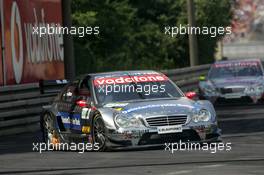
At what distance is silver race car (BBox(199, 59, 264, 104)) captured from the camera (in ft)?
87.4

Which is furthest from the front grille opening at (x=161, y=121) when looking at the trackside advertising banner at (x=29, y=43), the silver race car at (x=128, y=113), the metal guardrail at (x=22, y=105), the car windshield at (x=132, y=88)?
the trackside advertising banner at (x=29, y=43)

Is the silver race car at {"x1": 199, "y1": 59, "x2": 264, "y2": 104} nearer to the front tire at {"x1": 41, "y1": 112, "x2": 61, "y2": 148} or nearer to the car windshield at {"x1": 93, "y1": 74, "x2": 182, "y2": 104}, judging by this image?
the front tire at {"x1": 41, "y1": 112, "x2": 61, "y2": 148}

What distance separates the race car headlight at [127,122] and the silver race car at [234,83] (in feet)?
39.4

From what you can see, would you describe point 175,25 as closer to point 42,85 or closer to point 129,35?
point 129,35

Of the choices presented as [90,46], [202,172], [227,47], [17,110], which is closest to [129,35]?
[90,46]

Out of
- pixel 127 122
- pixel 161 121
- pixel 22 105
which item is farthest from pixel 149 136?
pixel 22 105

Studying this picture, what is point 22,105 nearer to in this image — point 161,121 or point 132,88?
point 132,88

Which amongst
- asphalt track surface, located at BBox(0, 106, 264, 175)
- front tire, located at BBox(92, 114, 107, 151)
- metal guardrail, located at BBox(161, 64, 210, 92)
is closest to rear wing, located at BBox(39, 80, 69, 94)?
asphalt track surface, located at BBox(0, 106, 264, 175)

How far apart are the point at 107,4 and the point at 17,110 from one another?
73.2ft

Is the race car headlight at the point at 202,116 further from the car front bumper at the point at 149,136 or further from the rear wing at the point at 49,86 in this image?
the rear wing at the point at 49,86

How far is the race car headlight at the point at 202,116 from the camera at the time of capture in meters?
15.1

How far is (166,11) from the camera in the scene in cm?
5038

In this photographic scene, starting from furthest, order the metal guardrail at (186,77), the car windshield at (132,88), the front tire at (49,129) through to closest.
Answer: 1. the metal guardrail at (186,77)
2. the front tire at (49,129)
3. the car windshield at (132,88)

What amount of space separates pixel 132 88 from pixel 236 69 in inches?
484
